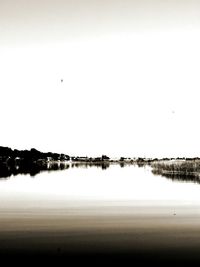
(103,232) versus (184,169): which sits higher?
(184,169)

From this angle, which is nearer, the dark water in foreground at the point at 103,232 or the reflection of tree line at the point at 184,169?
the dark water in foreground at the point at 103,232

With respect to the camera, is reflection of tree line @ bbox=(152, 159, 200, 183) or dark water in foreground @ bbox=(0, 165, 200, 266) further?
reflection of tree line @ bbox=(152, 159, 200, 183)

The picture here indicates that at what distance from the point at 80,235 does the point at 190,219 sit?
28.7 feet

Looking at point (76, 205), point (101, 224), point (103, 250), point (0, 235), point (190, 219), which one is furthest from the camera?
point (76, 205)

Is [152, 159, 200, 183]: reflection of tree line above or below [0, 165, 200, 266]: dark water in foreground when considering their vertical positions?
above

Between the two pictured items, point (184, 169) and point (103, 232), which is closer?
point (103, 232)

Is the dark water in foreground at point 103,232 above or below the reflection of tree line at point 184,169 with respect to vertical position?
below

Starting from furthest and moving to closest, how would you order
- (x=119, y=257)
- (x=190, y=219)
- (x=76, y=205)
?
(x=76, y=205)
(x=190, y=219)
(x=119, y=257)

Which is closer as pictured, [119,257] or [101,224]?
[119,257]

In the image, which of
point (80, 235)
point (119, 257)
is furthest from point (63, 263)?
point (80, 235)

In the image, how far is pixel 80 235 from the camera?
2223 cm

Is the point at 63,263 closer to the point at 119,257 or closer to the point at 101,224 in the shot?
the point at 119,257

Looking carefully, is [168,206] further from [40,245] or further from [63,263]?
[63,263]

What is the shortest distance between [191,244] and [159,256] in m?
2.88
